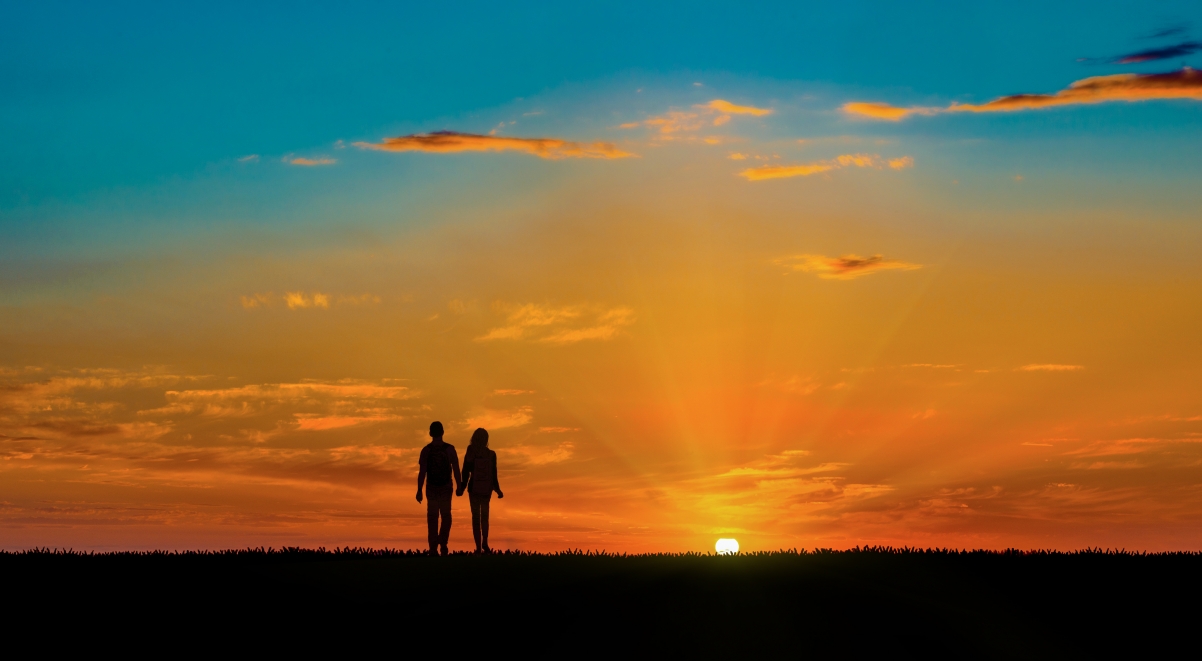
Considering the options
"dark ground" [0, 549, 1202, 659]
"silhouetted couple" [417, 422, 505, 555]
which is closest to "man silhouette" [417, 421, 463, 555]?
"silhouetted couple" [417, 422, 505, 555]

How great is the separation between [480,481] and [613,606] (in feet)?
32.4

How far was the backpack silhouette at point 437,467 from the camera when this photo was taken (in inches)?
1068

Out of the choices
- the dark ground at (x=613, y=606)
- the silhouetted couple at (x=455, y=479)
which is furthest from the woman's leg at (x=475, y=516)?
the dark ground at (x=613, y=606)

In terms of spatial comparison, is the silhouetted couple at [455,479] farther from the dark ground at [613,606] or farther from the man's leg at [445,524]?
the dark ground at [613,606]

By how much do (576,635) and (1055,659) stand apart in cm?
727

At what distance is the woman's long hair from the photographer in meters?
27.3

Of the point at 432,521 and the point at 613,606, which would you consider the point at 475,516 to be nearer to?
the point at 432,521

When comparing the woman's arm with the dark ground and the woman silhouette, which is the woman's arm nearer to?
the woman silhouette

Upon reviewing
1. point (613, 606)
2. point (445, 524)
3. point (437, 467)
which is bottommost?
point (613, 606)

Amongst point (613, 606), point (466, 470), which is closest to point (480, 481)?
point (466, 470)

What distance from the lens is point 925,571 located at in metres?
23.2

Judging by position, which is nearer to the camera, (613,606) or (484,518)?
(613,606)

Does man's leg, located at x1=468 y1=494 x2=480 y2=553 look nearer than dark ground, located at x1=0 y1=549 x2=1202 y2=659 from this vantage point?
No

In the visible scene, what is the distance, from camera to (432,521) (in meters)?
27.4
